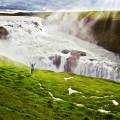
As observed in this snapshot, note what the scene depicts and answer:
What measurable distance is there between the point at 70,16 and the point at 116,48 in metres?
11.3

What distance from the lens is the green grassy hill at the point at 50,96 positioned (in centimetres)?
4706

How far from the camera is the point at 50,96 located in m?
53.8

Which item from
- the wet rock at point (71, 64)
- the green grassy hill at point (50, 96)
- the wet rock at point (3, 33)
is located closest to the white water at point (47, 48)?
the wet rock at point (71, 64)

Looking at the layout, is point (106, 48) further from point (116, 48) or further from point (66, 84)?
point (66, 84)

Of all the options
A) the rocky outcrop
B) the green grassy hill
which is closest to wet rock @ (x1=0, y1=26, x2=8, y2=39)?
the green grassy hill

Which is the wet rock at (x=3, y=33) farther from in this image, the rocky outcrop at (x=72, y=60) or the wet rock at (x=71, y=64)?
the wet rock at (x=71, y=64)

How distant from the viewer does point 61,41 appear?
213 ft

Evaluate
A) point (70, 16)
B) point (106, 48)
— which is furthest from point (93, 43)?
point (70, 16)

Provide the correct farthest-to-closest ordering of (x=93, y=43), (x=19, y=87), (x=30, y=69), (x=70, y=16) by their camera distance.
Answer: (x=70, y=16) → (x=93, y=43) → (x=30, y=69) → (x=19, y=87)

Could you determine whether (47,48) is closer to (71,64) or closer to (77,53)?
(77,53)

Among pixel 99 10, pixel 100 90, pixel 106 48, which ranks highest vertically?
pixel 99 10

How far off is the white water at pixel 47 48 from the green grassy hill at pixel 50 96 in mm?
1274

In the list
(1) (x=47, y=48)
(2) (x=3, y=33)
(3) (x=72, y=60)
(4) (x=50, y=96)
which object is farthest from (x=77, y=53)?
(2) (x=3, y=33)

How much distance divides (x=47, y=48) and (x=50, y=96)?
11548 mm
